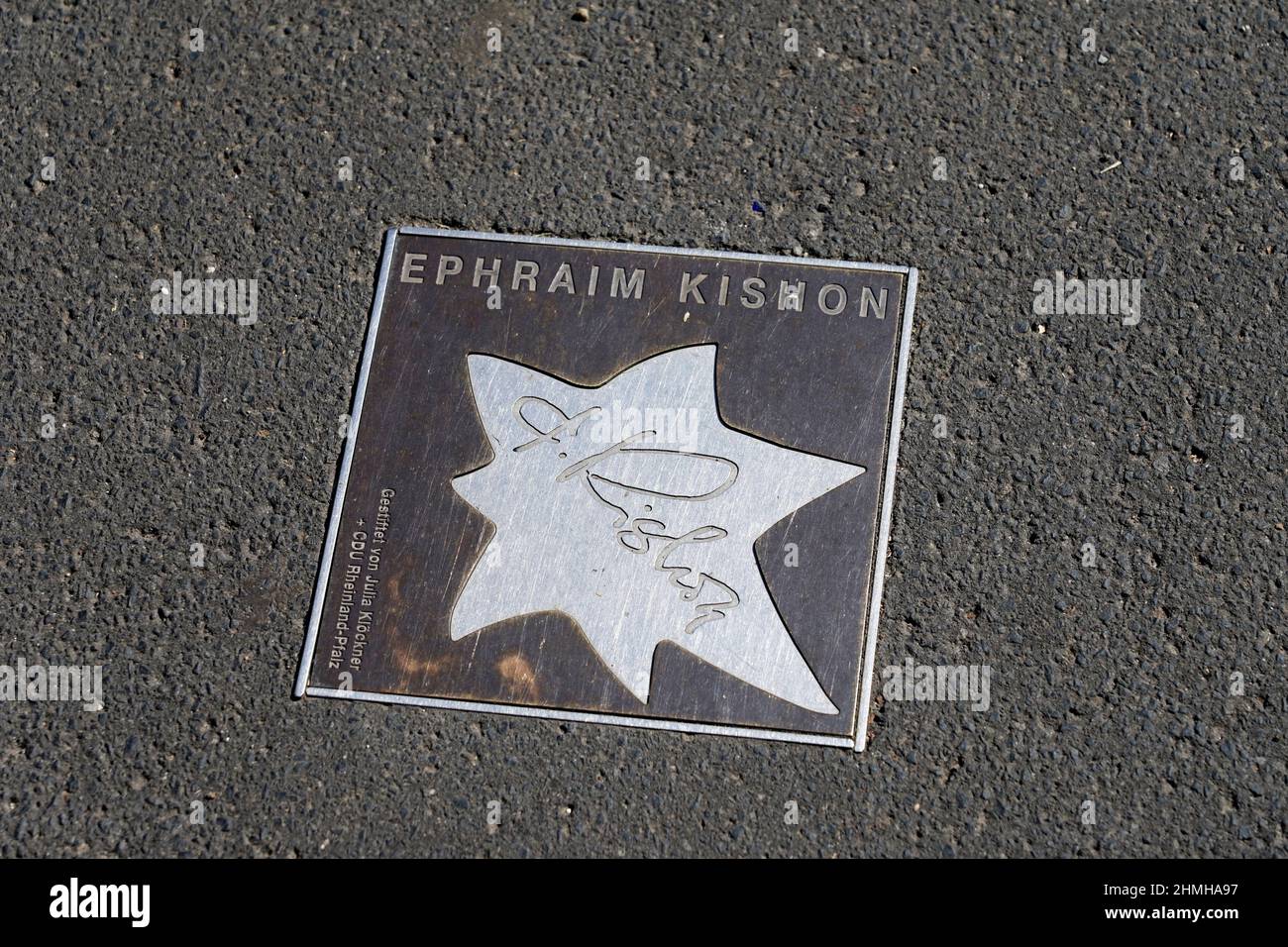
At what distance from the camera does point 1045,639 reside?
96.4 inches

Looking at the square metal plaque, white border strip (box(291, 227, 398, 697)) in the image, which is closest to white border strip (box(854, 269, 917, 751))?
the square metal plaque

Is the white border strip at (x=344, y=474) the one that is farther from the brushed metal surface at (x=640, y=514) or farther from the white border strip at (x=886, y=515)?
the white border strip at (x=886, y=515)

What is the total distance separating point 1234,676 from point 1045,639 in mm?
420

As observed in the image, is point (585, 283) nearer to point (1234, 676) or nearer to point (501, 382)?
point (501, 382)

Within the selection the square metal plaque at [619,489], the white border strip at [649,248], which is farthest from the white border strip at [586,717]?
the white border strip at [649,248]

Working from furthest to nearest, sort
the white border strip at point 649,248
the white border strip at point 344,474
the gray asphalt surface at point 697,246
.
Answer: the white border strip at point 649,248
the white border strip at point 344,474
the gray asphalt surface at point 697,246

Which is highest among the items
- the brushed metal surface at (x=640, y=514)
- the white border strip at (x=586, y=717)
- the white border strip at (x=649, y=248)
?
the white border strip at (x=649, y=248)

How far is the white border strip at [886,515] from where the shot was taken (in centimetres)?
242

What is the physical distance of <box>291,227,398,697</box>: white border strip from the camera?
250 centimetres
